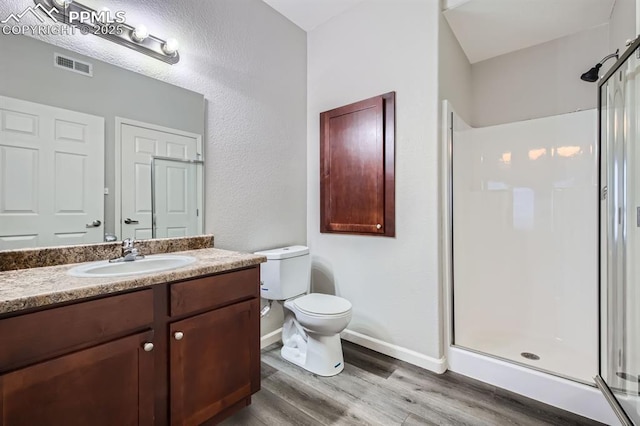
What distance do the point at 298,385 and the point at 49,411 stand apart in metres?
1.22

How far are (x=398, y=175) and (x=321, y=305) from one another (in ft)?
3.52

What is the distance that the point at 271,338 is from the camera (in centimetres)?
233

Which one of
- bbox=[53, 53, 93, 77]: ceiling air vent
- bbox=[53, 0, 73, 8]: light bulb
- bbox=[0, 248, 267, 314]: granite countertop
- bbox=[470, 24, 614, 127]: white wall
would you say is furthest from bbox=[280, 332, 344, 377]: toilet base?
bbox=[53, 0, 73, 8]: light bulb

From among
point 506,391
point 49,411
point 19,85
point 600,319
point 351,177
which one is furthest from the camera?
point 351,177

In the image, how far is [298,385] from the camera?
1.80 m

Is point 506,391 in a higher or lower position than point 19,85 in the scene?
lower

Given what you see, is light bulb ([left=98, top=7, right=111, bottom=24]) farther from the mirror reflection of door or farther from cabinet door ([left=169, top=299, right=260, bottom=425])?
cabinet door ([left=169, top=299, right=260, bottom=425])

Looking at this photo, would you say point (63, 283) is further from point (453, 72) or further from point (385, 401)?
point (453, 72)

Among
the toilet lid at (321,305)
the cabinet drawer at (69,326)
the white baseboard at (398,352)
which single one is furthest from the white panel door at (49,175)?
the white baseboard at (398,352)

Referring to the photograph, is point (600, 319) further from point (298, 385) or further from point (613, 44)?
point (613, 44)

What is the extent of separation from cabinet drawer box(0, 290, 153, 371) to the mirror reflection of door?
68cm

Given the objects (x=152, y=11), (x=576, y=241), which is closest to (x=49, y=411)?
(x=152, y=11)

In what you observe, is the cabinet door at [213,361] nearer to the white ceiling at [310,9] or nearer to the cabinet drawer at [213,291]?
the cabinet drawer at [213,291]

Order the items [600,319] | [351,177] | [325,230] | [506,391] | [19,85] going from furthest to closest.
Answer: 1. [325,230]
2. [351,177]
3. [506,391]
4. [600,319]
5. [19,85]
